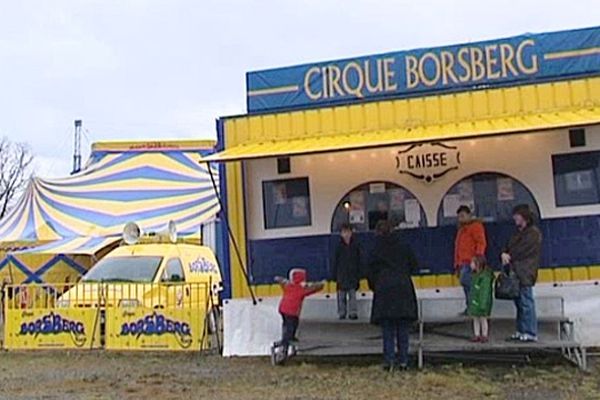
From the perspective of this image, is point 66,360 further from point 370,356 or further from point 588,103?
point 588,103

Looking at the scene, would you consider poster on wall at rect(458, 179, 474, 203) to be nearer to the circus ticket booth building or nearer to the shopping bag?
the circus ticket booth building

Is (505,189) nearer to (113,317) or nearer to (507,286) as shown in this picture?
(507,286)

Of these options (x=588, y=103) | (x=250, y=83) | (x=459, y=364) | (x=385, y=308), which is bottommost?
(x=459, y=364)

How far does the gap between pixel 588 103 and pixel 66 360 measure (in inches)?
319

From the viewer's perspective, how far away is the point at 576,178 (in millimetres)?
10852

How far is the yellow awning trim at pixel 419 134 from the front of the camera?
372 inches

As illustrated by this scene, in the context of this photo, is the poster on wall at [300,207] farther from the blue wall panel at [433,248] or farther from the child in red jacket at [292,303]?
the child in red jacket at [292,303]

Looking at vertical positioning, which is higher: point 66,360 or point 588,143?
point 588,143

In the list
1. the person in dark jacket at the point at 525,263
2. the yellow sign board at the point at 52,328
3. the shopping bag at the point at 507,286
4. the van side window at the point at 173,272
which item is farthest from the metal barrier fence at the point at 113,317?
the person in dark jacket at the point at 525,263

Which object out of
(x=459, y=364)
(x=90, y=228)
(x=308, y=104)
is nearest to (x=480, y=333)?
(x=459, y=364)

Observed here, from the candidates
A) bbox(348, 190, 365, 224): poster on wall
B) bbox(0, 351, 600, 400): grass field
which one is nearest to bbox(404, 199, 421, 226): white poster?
bbox(348, 190, 365, 224): poster on wall

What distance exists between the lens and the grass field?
28.1 feet

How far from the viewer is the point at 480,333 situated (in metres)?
10.1

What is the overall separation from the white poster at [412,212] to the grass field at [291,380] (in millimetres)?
1918
